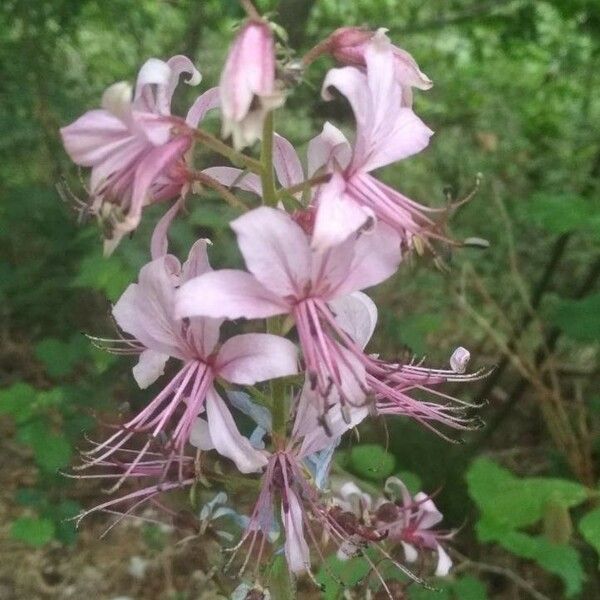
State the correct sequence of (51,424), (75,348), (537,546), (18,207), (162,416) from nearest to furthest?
(162,416) → (537,546) → (51,424) → (75,348) → (18,207)

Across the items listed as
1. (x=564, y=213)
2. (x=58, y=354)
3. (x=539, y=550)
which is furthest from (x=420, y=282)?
(x=539, y=550)

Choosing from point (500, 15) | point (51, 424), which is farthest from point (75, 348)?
point (500, 15)

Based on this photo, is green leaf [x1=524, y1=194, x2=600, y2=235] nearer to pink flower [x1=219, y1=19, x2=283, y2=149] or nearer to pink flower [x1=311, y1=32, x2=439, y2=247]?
pink flower [x1=311, y1=32, x2=439, y2=247]

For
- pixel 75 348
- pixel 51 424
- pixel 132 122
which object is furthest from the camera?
pixel 75 348

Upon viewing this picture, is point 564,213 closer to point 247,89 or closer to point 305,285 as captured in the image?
point 305,285

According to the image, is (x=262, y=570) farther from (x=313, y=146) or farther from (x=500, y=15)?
(x=500, y=15)

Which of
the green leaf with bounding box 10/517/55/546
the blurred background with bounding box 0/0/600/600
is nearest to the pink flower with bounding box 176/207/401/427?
the blurred background with bounding box 0/0/600/600

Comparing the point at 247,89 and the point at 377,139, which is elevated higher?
the point at 247,89

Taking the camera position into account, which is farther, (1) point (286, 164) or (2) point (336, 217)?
(1) point (286, 164)
